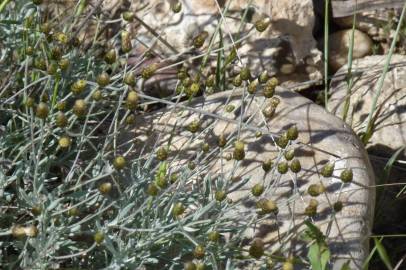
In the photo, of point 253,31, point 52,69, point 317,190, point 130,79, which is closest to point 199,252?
point 317,190

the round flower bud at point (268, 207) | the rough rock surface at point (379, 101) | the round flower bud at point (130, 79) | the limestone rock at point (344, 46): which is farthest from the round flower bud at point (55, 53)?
the limestone rock at point (344, 46)

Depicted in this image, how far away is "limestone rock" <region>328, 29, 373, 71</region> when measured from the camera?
11.9 feet

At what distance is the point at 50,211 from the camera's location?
2229mm

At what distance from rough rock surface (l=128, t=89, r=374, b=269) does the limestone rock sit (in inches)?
32.7

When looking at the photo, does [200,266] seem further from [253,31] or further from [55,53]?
[253,31]

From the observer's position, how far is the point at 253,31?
3316 millimetres

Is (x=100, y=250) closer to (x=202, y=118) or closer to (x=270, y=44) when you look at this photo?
(x=202, y=118)

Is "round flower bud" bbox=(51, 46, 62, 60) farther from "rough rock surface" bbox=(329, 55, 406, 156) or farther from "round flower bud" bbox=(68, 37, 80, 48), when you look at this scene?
"rough rock surface" bbox=(329, 55, 406, 156)

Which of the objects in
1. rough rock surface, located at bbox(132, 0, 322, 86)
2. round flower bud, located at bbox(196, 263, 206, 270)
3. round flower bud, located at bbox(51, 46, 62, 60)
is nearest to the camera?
round flower bud, located at bbox(196, 263, 206, 270)

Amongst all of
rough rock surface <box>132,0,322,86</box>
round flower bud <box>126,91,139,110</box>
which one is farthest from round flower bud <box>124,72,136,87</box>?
rough rock surface <box>132,0,322,86</box>

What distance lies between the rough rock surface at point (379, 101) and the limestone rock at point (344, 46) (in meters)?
0.14

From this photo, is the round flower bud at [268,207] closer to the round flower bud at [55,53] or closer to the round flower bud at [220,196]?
the round flower bud at [220,196]

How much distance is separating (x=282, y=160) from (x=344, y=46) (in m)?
1.15

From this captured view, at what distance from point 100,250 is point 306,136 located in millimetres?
756
